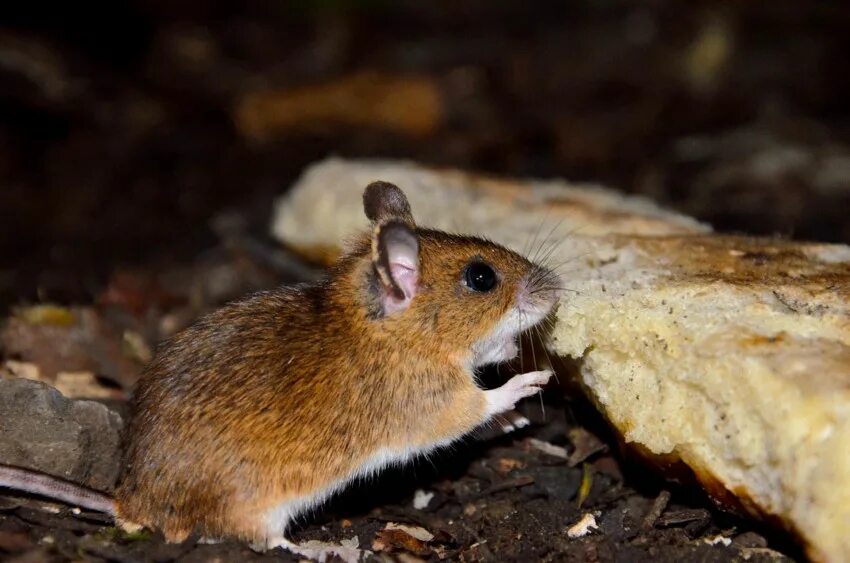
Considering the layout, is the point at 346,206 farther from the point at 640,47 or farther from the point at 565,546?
the point at 640,47

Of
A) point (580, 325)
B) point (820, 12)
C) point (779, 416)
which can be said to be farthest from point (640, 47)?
point (779, 416)

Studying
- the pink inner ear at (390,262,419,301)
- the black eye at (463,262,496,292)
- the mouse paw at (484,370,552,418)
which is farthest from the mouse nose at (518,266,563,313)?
the pink inner ear at (390,262,419,301)

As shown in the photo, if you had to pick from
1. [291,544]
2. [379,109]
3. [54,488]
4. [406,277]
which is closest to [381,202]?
[406,277]

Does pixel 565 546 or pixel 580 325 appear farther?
pixel 580 325

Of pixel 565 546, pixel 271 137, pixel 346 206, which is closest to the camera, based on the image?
pixel 565 546

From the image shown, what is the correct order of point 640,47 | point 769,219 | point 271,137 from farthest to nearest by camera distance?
point 640,47, point 271,137, point 769,219

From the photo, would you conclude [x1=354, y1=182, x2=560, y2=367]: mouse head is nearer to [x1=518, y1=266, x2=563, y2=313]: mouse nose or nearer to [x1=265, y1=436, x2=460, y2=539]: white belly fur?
[x1=518, y1=266, x2=563, y2=313]: mouse nose

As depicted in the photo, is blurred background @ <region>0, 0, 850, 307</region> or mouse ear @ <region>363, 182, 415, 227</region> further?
blurred background @ <region>0, 0, 850, 307</region>

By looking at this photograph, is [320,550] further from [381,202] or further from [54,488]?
[381,202]

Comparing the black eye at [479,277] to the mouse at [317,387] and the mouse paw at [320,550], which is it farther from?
the mouse paw at [320,550]
